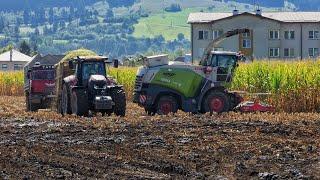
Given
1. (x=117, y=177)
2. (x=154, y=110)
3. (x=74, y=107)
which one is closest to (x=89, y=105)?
(x=74, y=107)

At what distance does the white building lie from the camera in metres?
89.8

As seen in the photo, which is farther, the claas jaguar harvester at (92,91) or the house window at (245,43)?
the house window at (245,43)

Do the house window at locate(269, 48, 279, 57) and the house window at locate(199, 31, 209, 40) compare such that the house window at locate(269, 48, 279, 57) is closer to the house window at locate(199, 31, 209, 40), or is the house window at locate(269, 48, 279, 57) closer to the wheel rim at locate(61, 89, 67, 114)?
the house window at locate(199, 31, 209, 40)

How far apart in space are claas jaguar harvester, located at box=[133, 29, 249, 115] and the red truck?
7727 mm

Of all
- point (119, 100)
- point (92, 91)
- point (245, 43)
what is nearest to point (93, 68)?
point (92, 91)

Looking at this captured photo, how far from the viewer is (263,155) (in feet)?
48.5

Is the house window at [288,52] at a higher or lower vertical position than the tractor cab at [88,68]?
lower

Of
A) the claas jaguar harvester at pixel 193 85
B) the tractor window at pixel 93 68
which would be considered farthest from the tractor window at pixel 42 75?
the claas jaguar harvester at pixel 193 85

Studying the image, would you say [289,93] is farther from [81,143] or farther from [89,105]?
[81,143]

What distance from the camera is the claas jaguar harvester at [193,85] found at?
1046 inches

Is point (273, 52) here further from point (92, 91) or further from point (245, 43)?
point (92, 91)

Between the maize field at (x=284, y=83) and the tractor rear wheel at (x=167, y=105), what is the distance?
218 cm

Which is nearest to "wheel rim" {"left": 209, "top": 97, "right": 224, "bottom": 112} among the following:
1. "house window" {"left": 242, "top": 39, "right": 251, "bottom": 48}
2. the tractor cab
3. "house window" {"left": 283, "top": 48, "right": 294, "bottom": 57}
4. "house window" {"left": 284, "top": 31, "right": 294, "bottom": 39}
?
the tractor cab

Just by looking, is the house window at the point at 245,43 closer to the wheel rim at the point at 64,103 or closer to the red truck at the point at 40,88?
the red truck at the point at 40,88
